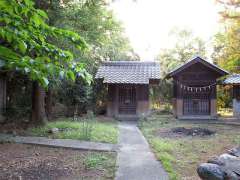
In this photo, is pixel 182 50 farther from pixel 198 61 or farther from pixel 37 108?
pixel 37 108

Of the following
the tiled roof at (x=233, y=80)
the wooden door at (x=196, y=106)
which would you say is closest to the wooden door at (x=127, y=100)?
the wooden door at (x=196, y=106)

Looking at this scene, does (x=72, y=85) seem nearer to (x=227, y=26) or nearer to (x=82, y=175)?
(x=227, y=26)

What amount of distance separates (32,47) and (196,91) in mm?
16895

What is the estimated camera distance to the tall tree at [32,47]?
7.19 feet

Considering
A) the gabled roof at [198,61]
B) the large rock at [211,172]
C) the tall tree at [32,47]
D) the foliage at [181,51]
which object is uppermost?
the foliage at [181,51]

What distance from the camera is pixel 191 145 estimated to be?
8.93 m

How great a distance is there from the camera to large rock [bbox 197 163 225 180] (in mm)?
4711

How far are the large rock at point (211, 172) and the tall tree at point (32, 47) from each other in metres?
3.24

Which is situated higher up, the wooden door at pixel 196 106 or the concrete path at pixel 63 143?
the wooden door at pixel 196 106

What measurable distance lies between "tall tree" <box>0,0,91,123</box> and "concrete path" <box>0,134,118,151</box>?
17.9 feet

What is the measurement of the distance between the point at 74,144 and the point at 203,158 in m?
3.91

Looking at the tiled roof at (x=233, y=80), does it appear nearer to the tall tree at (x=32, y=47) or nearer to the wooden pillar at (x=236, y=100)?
the wooden pillar at (x=236, y=100)

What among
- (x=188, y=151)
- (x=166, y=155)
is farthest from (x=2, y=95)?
(x=188, y=151)

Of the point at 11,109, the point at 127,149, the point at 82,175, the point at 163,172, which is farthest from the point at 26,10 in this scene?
the point at 11,109
